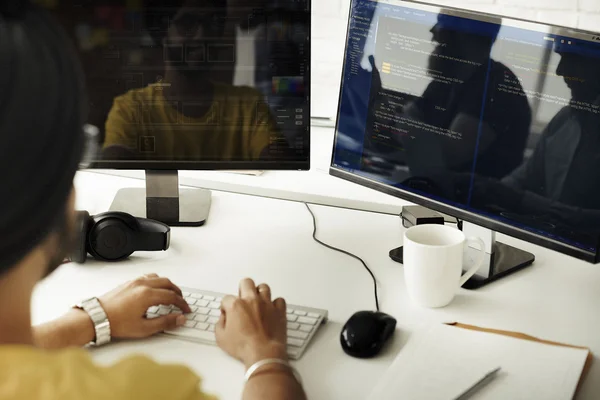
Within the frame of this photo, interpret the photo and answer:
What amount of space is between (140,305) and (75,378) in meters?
0.59

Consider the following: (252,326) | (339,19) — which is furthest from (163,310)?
(339,19)

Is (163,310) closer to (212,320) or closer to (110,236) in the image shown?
(212,320)

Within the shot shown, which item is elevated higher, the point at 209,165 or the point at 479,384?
the point at 209,165

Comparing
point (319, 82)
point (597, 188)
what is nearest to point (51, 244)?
point (597, 188)

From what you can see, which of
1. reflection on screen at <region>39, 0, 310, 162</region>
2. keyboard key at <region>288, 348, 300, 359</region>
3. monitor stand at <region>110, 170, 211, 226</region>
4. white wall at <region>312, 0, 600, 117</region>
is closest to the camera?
keyboard key at <region>288, 348, 300, 359</region>

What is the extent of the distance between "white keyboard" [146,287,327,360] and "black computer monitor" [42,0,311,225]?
1.12 feet

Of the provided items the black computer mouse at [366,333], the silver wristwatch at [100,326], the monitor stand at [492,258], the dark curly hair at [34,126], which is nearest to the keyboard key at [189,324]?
the silver wristwatch at [100,326]

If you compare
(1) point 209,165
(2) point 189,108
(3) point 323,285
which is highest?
(2) point 189,108

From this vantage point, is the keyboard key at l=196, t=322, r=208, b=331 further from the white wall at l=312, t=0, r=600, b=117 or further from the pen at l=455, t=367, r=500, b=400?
the white wall at l=312, t=0, r=600, b=117

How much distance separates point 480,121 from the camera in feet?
4.33

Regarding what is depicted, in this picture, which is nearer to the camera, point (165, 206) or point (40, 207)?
point (40, 207)

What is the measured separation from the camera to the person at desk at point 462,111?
1.29 metres

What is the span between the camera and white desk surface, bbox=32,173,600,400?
1124 millimetres

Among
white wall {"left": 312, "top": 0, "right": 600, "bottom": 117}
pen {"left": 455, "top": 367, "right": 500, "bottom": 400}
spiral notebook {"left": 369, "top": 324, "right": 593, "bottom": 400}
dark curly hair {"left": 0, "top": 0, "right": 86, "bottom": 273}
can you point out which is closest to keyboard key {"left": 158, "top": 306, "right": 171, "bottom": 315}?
spiral notebook {"left": 369, "top": 324, "right": 593, "bottom": 400}
